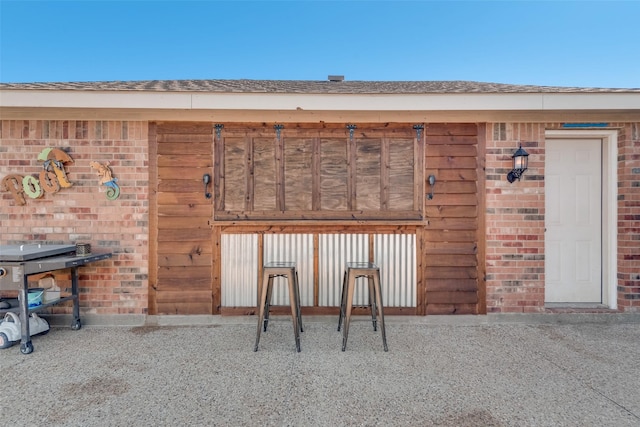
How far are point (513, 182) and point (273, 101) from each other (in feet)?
9.59

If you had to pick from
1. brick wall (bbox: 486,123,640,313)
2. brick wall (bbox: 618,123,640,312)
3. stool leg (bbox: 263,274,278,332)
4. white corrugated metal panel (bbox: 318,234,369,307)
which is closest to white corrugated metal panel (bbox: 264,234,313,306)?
white corrugated metal panel (bbox: 318,234,369,307)

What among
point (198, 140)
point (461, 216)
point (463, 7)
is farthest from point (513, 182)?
point (463, 7)

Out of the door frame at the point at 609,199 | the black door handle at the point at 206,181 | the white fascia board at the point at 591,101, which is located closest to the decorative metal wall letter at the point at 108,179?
the black door handle at the point at 206,181

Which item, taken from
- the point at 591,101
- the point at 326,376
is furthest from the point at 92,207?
the point at 591,101

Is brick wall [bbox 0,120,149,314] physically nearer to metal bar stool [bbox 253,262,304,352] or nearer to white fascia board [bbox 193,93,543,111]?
white fascia board [bbox 193,93,543,111]

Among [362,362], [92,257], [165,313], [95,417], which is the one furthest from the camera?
[165,313]

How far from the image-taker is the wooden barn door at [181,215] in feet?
11.6

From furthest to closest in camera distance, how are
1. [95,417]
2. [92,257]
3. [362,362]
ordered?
[92,257], [362,362], [95,417]

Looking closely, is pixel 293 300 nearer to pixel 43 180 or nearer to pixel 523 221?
pixel 523 221

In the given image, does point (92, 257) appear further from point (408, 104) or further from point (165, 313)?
point (408, 104)

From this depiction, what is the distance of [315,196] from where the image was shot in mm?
3586

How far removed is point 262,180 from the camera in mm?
3576

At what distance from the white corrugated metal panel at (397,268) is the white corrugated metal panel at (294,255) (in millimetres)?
812

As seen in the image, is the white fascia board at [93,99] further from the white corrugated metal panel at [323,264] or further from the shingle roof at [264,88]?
the white corrugated metal panel at [323,264]
